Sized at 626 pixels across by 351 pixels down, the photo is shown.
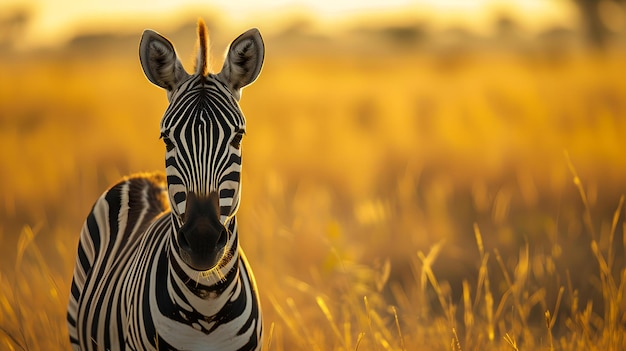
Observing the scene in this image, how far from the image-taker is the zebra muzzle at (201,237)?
9.68ft

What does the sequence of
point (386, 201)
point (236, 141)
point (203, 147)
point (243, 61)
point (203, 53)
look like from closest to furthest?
1. point (203, 147)
2. point (236, 141)
3. point (203, 53)
4. point (243, 61)
5. point (386, 201)

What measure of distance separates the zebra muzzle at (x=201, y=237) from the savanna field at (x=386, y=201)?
3.26 ft

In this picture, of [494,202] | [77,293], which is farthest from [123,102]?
[77,293]

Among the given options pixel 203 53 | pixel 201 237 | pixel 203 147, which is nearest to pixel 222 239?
pixel 201 237

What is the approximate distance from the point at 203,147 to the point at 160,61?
1.86ft

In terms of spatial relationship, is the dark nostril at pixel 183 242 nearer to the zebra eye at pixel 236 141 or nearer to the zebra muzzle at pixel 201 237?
the zebra muzzle at pixel 201 237

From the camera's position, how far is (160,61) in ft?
11.5

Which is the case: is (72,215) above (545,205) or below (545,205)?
above

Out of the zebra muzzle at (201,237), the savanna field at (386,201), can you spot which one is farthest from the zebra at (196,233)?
the savanna field at (386,201)

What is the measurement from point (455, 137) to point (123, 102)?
21.2 ft

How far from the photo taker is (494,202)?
9.06 m

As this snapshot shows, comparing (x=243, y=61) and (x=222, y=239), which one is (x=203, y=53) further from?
(x=222, y=239)

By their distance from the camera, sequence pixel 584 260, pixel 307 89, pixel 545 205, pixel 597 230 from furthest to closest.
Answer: pixel 307 89
pixel 545 205
pixel 597 230
pixel 584 260

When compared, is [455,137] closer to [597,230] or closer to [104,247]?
[597,230]
